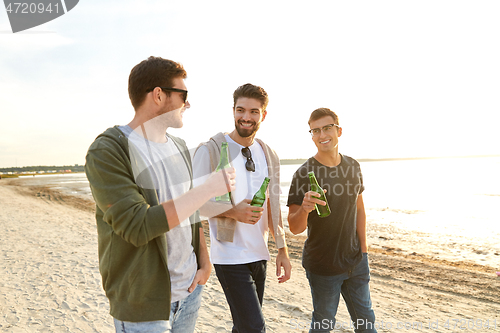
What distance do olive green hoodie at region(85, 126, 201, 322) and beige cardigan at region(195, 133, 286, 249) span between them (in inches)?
43.1

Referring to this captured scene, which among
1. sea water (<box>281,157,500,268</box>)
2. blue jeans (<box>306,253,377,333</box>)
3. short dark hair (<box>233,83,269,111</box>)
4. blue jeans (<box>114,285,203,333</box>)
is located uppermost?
short dark hair (<box>233,83,269,111</box>)

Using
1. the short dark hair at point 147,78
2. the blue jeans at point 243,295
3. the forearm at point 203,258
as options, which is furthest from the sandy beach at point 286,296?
the short dark hair at point 147,78

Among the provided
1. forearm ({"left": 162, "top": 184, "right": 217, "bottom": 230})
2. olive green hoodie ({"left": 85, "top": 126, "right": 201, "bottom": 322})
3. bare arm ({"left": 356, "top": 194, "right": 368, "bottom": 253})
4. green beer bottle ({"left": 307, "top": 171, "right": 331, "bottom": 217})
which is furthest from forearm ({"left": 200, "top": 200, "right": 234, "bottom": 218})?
bare arm ({"left": 356, "top": 194, "right": 368, "bottom": 253})

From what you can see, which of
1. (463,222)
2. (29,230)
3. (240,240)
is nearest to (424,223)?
(463,222)

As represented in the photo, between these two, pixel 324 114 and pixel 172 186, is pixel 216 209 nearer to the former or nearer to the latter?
pixel 172 186

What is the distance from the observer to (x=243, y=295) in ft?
8.84

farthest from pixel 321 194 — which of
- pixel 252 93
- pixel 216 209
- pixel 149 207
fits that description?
pixel 149 207

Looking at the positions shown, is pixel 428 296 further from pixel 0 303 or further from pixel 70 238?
pixel 70 238

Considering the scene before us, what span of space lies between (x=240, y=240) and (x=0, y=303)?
5.12m

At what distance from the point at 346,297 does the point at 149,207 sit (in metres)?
2.36

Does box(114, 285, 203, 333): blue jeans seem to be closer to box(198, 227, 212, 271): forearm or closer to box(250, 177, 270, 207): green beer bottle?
box(198, 227, 212, 271): forearm

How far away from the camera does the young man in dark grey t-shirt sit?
300 centimetres

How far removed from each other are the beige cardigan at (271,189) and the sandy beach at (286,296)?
219 centimetres

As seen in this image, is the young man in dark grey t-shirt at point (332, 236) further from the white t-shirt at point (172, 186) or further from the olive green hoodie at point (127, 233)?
the olive green hoodie at point (127, 233)
